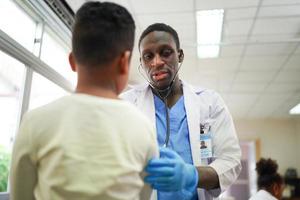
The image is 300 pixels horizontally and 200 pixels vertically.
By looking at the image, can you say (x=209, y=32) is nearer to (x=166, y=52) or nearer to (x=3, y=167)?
(x=166, y=52)

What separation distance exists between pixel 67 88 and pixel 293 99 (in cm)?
528

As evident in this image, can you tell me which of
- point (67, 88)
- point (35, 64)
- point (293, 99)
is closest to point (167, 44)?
point (35, 64)

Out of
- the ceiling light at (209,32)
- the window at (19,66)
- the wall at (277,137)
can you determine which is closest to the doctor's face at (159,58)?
the window at (19,66)

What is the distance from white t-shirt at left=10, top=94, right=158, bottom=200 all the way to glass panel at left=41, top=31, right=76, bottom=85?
2.42 m

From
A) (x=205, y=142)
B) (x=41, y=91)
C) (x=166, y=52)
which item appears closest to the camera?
(x=205, y=142)

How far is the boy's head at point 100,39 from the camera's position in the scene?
2.28 feet

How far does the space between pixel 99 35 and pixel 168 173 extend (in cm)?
39

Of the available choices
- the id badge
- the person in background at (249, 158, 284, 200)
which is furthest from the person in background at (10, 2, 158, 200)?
the person in background at (249, 158, 284, 200)

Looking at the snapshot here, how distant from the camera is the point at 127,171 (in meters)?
0.62

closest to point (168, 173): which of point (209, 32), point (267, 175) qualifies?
point (267, 175)

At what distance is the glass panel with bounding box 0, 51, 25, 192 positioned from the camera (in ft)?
7.68

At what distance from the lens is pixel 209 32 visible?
352 centimetres

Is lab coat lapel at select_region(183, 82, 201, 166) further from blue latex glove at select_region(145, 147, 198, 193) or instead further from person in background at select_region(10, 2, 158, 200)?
person in background at select_region(10, 2, 158, 200)

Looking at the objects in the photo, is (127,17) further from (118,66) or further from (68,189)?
(68,189)
